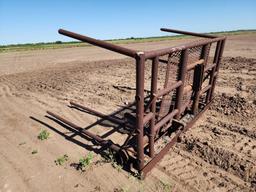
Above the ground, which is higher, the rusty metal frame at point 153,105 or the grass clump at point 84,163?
the rusty metal frame at point 153,105

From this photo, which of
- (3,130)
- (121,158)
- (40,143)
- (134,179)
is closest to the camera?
(134,179)

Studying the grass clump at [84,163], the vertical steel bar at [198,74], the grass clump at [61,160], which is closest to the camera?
the grass clump at [84,163]

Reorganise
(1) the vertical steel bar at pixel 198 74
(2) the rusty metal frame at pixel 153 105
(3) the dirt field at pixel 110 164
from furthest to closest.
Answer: (1) the vertical steel bar at pixel 198 74
(3) the dirt field at pixel 110 164
(2) the rusty metal frame at pixel 153 105

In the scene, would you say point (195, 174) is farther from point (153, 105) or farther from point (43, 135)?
point (43, 135)

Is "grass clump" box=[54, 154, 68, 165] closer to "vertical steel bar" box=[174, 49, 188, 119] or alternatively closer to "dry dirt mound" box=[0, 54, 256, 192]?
"dry dirt mound" box=[0, 54, 256, 192]

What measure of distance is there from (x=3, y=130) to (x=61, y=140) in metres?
1.46

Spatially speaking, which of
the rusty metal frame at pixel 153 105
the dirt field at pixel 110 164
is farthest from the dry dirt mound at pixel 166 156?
the rusty metal frame at pixel 153 105

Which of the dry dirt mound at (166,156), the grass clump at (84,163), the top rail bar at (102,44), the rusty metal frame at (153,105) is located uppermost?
the top rail bar at (102,44)

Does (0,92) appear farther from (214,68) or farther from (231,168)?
(231,168)

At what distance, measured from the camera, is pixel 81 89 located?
24.4 feet

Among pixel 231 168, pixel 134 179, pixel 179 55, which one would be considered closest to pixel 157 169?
pixel 134 179

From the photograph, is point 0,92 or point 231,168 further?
point 0,92

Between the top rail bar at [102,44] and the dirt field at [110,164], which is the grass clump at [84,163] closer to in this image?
the dirt field at [110,164]

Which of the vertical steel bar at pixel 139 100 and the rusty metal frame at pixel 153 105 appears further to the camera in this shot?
the rusty metal frame at pixel 153 105
